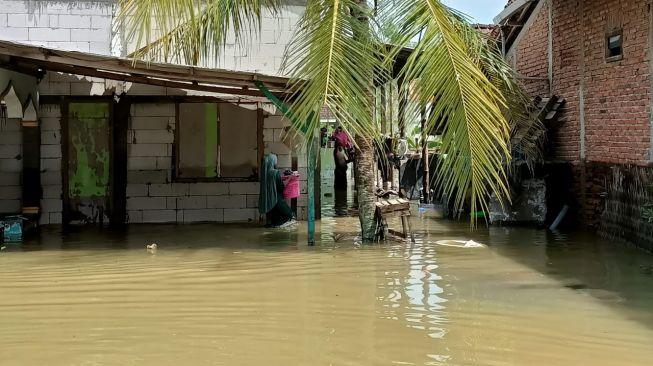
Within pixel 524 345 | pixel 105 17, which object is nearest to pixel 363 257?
pixel 524 345

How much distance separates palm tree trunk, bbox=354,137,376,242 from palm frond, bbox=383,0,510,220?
346 cm

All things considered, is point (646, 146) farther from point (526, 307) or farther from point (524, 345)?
point (524, 345)

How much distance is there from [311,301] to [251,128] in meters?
7.11

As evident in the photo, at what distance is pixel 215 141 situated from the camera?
13633mm

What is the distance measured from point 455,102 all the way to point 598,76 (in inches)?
245

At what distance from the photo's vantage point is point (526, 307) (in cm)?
673

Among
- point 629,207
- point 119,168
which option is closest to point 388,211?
point 629,207

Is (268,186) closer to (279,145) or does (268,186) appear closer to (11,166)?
(279,145)

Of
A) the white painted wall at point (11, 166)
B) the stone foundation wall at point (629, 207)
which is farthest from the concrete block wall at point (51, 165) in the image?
the stone foundation wall at point (629, 207)

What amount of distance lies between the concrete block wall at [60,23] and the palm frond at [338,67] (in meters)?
6.70

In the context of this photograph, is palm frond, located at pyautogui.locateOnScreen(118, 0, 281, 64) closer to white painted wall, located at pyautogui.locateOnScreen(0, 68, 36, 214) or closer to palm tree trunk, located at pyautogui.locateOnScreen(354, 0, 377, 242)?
palm tree trunk, located at pyautogui.locateOnScreen(354, 0, 377, 242)

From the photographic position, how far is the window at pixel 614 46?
36.5ft

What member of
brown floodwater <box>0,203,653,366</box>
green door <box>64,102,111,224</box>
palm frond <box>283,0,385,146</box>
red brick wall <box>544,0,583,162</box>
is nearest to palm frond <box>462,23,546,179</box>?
red brick wall <box>544,0,583,162</box>

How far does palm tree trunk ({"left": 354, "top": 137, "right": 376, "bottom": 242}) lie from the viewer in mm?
10633
